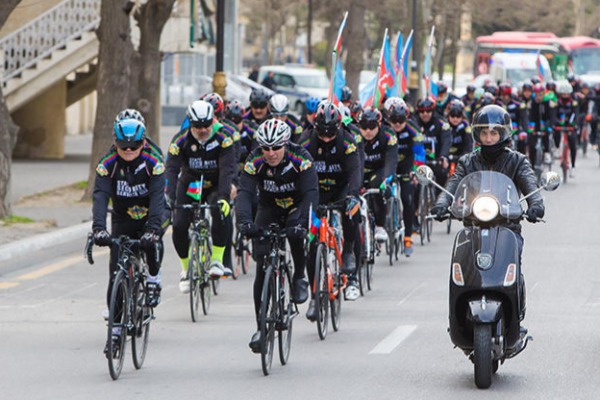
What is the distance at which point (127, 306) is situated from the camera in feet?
32.4

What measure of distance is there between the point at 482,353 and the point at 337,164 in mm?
3913

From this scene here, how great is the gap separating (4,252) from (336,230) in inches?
199

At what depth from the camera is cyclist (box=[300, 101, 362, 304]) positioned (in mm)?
12250

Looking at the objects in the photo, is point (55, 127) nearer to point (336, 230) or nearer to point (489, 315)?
point (336, 230)

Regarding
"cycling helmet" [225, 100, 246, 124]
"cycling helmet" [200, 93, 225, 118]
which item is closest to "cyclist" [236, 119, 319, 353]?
"cycling helmet" [200, 93, 225, 118]

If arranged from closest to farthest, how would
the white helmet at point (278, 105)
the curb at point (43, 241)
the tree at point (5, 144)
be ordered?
the white helmet at point (278, 105) → the curb at point (43, 241) → the tree at point (5, 144)

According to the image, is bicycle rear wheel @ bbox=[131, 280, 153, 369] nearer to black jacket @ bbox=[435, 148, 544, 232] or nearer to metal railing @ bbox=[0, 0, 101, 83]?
black jacket @ bbox=[435, 148, 544, 232]

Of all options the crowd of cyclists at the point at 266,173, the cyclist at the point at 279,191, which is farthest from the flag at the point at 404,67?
the cyclist at the point at 279,191

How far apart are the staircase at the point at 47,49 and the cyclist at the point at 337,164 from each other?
1897 centimetres

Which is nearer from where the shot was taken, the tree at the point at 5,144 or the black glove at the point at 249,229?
the black glove at the point at 249,229

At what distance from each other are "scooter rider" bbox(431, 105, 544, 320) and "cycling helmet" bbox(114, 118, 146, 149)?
204cm

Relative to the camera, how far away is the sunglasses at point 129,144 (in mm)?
10172

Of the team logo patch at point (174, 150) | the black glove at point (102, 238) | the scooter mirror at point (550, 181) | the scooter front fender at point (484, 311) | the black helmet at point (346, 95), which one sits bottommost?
the scooter front fender at point (484, 311)

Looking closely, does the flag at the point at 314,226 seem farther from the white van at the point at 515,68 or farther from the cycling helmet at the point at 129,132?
the white van at the point at 515,68
